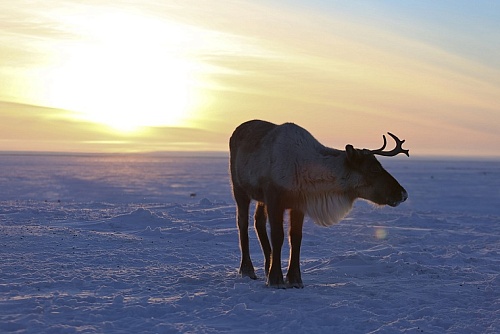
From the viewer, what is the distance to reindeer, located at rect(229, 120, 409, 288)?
784 centimetres

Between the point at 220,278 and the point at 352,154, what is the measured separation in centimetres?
254

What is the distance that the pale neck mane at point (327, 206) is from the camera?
803 centimetres

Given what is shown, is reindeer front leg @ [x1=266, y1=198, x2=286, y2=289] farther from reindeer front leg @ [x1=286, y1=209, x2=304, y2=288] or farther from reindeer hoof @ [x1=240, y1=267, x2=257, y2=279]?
reindeer hoof @ [x1=240, y1=267, x2=257, y2=279]

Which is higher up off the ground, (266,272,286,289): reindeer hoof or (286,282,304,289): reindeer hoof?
(266,272,286,289): reindeer hoof

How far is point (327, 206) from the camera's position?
8.04 meters

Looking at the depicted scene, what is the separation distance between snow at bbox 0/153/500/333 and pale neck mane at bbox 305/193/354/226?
950mm

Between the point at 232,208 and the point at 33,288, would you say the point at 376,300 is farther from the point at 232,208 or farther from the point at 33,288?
the point at 232,208

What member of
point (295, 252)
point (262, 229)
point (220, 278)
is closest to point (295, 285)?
point (295, 252)

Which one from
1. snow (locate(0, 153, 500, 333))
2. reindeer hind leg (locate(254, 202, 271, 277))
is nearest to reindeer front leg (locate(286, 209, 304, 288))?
snow (locate(0, 153, 500, 333))

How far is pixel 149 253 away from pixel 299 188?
3.30 meters

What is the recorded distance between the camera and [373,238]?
12.6m

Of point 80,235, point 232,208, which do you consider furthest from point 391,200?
point 232,208

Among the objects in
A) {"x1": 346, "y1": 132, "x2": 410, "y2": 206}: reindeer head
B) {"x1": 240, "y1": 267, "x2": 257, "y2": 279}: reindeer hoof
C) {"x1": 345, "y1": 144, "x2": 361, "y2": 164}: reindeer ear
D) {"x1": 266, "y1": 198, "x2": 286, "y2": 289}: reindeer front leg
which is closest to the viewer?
{"x1": 345, "y1": 144, "x2": 361, "y2": 164}: reindeer ear

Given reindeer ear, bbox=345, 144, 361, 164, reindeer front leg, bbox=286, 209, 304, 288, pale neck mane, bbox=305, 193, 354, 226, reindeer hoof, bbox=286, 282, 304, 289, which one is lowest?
reindeer hoof, bbox=286, 282, 304, 289
